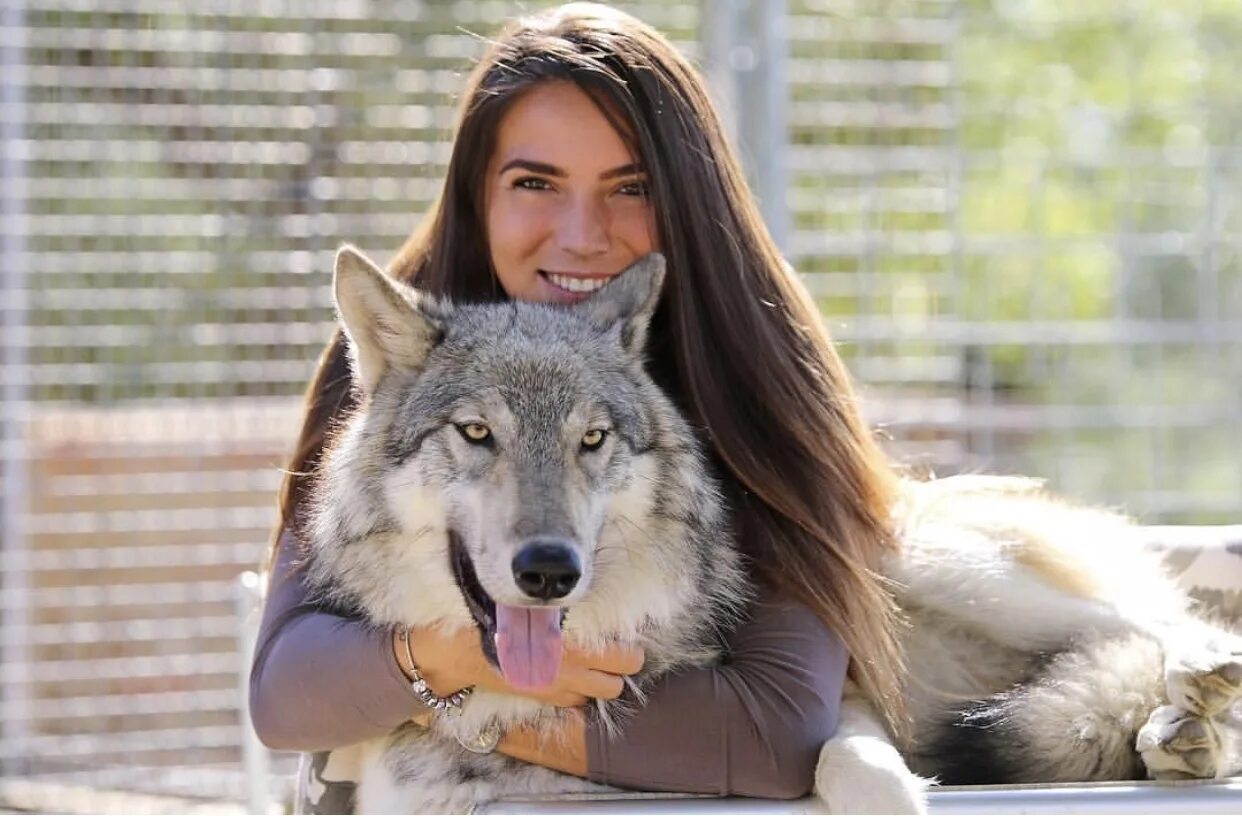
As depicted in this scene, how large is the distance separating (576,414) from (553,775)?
0.56m

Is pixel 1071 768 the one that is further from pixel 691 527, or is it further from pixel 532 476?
pixel 532 476

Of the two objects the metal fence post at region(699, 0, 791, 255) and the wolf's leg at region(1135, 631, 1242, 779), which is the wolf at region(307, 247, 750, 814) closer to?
the wolf's leg at region(1135, 631, 1242, 779)

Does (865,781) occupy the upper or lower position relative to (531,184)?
lower

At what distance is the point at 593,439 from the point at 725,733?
1.59 ft

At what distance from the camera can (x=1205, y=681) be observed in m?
2.09

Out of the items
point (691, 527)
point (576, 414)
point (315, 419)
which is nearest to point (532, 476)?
point (576, 414)

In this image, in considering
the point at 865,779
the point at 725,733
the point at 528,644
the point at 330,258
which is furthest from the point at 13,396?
the point at 865,779

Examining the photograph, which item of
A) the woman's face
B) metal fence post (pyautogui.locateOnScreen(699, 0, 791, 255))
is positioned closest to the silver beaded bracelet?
the woman's face

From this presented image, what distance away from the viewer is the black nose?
197 centimetres

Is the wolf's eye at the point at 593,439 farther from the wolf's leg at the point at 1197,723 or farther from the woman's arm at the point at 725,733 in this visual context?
the wolf's leg at the point at 1197,723

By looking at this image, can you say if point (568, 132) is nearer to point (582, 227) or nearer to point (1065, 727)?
point (582, 227)

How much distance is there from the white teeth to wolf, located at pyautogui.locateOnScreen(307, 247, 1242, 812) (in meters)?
0.23

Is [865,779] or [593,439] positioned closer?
[865,779]

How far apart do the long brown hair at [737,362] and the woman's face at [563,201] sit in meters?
0.04
